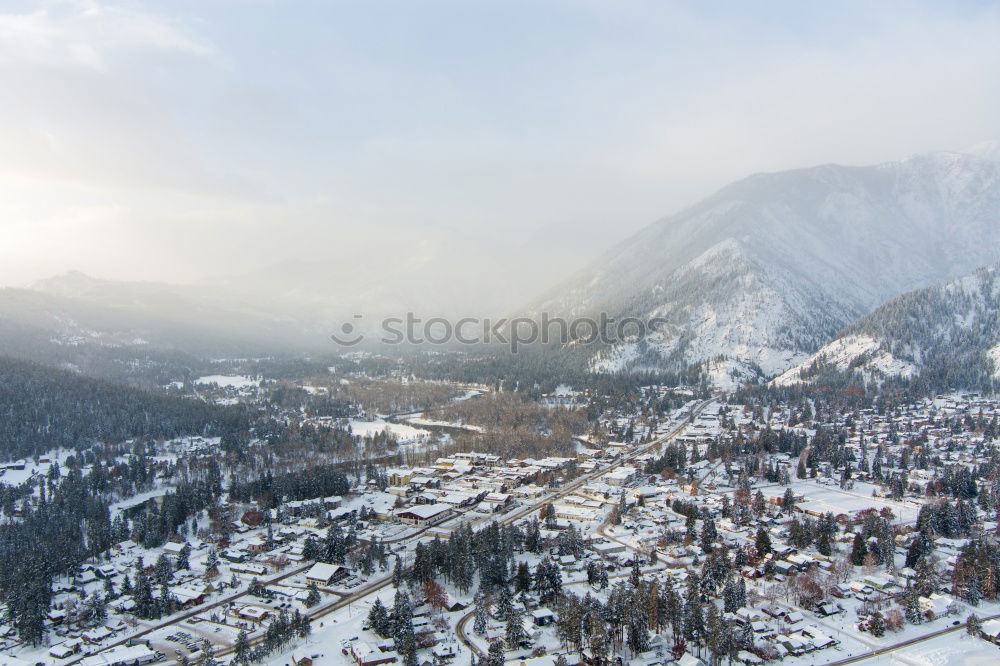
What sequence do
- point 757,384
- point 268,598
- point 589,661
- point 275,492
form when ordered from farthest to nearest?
1. point 757,384
2. point 275,492
3. point 268,598
4. point 589,661

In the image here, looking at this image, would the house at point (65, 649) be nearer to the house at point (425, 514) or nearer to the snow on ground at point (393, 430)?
the house at point (425, 514)

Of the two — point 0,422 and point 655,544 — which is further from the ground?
point 0,422

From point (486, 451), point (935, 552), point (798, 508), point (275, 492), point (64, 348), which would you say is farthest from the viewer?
point (64, 348)

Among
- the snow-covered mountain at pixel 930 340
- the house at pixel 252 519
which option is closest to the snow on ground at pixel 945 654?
the house at pixel 252 519

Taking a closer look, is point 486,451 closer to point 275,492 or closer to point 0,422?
point 275,492

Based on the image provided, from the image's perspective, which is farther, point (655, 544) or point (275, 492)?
point (275, 492)

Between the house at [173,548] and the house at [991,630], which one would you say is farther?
the house at [173,548]

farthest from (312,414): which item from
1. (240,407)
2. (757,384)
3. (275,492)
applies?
(757,384)
